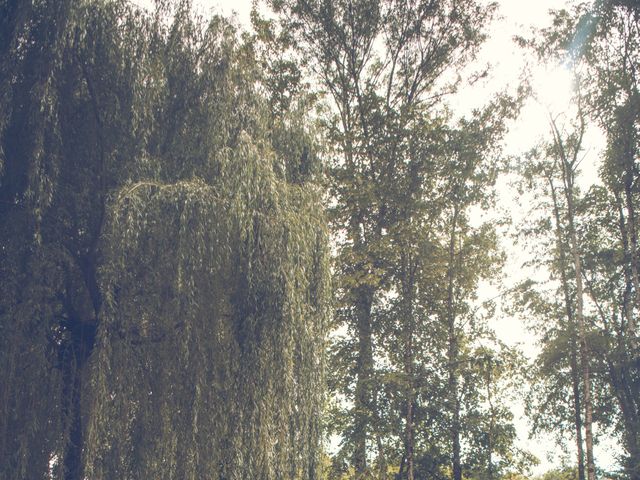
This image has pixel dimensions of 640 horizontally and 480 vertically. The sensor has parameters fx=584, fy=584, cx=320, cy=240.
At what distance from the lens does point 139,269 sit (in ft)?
21.3

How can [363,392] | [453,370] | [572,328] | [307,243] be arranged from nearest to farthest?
[307,243]
[363,392]
[453,370]
[572,328]

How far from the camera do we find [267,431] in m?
6.47

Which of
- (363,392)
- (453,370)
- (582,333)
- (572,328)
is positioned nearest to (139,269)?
(363,392)

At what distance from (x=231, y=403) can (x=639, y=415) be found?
12.1 m

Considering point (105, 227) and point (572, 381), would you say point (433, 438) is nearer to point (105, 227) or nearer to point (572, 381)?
point (572, 381)

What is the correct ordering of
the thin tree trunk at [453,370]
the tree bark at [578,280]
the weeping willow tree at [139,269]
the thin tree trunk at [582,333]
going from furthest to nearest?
the tree bark at [578,280], the thin tree trunk at [582,333], the thin tree trunk at [453,370], the weeping willow tree at [139,269]

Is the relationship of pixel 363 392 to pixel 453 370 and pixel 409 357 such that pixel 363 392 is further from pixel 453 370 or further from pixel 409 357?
pixel 453 370

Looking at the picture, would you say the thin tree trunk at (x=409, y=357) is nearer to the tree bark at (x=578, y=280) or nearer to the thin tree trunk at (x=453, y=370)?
the thin tree trunk at (x=453, y=370)

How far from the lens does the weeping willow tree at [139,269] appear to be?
20.1ft

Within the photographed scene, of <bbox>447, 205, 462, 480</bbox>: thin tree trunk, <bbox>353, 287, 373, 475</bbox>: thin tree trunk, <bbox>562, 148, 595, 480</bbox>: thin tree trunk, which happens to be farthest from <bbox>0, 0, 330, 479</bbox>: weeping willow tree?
<bbox>562, 148, 595, 480</bbox>: thin tree trunk

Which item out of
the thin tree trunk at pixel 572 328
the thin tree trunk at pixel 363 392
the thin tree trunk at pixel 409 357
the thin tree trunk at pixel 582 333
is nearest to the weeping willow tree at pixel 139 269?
the thin tree trunk at pixel 363 392

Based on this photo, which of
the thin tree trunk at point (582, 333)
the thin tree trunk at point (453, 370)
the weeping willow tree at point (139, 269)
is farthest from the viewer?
the thin tree trunk at point (582, 333)

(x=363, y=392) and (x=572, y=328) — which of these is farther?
(x=572, y=328)

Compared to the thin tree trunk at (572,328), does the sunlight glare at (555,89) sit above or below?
above
